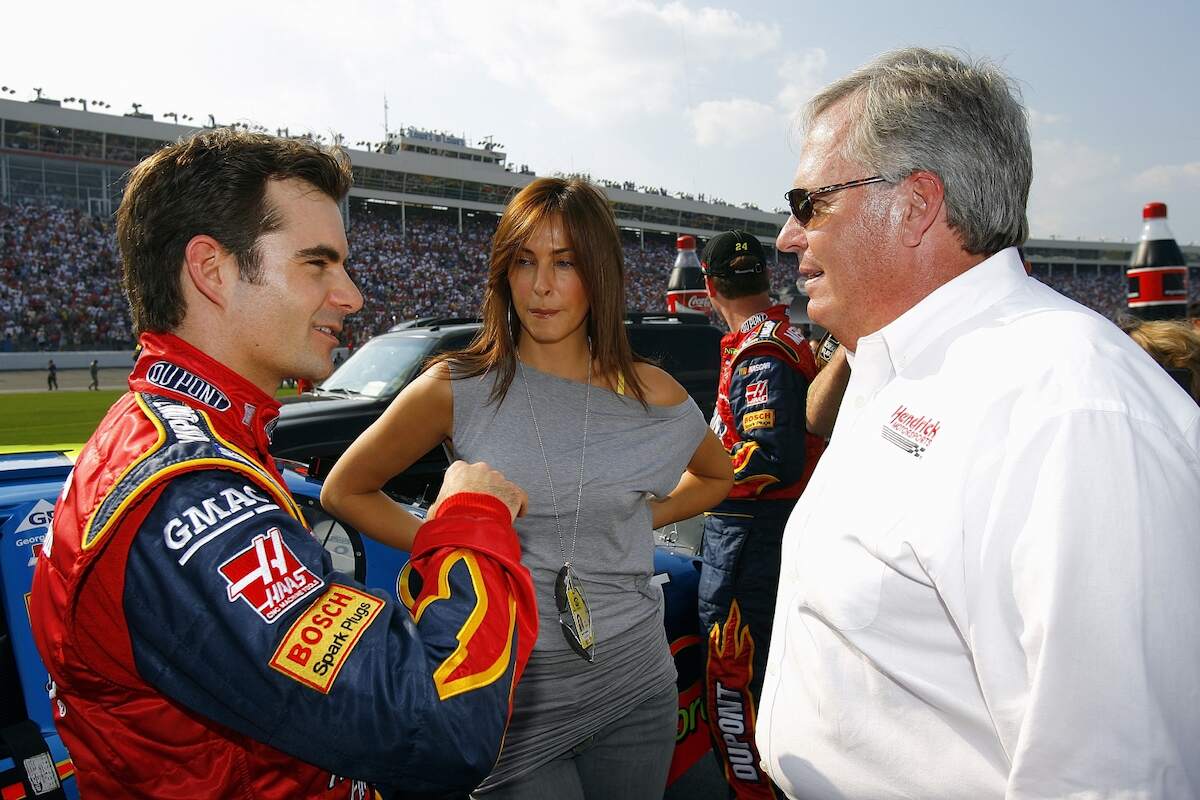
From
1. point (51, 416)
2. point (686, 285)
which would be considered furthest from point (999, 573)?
point (51, 416)

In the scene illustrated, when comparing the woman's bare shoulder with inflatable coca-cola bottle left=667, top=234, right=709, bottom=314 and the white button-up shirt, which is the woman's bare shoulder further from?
inflatable coca-cola bottle left=667, top=234, right=709, bottom=314

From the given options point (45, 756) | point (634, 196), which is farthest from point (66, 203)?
point (45, 756)

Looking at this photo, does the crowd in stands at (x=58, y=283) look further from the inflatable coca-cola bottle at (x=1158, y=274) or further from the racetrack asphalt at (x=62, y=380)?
the inflatable coca-cola bottle at (x=1158, y=274)

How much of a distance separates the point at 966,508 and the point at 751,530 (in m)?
1.82

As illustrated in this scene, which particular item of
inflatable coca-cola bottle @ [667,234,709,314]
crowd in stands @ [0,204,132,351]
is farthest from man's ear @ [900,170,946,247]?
crowd in stands @ [0,204,132,351]

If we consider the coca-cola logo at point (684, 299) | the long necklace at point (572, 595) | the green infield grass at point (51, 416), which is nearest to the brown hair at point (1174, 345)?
the long necklace at point (572, 595)

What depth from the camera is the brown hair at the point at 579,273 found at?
2184 millimetres

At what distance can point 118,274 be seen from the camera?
32.6m

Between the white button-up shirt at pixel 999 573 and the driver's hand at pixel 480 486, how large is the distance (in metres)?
0.54

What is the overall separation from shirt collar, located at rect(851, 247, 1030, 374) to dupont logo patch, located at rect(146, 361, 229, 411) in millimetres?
1209

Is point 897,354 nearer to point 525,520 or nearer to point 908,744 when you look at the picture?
point 908,744

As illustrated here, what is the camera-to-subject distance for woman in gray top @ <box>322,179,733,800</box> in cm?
189

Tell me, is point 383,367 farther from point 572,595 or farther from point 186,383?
point 186,383

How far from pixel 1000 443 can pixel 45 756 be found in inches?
88.8
